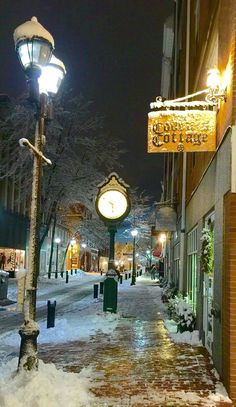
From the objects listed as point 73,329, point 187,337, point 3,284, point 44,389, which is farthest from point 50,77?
point 3,284

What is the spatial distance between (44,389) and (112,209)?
367 inches

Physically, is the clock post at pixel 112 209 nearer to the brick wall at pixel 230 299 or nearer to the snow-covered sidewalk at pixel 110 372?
the snow-covered sidewalk at pixel 110 372

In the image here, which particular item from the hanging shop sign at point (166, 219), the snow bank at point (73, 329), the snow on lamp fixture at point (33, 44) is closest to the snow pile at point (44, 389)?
the snow bank at point (73, 329)

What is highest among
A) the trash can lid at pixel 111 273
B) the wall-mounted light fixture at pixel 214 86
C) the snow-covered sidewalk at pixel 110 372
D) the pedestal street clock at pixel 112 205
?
the wall-mounted light fixture at pixel 214 86

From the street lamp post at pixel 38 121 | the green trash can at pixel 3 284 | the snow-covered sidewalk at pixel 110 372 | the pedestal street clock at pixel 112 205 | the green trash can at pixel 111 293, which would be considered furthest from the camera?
the green trash can at pixel 3 284

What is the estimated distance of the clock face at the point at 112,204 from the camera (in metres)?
15.5

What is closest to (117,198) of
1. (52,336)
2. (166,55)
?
(52,336)

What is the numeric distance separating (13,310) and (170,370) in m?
10.4

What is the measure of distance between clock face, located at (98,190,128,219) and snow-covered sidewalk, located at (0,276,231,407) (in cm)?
373

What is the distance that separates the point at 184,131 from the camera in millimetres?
8781

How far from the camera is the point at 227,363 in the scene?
22.9ft

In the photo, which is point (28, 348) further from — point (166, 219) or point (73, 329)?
point (166, 219)

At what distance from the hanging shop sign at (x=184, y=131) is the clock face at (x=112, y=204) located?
6.75 meters

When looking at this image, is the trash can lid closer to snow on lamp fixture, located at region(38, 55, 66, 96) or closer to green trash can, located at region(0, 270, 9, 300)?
green trash can, located at region(0, 270, 9, 300)
